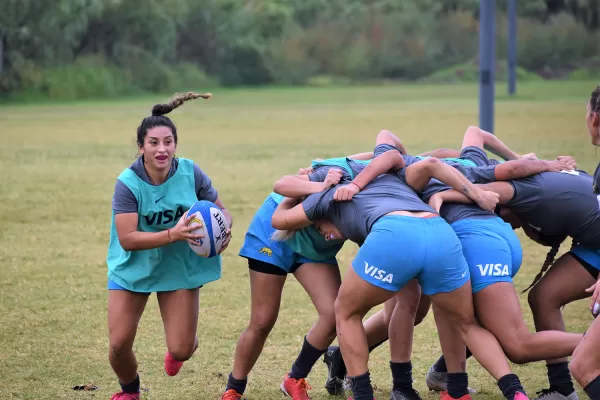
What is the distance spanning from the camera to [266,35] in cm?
4762

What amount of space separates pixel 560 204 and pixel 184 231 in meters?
1.98

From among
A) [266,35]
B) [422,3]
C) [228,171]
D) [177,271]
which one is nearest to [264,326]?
[177,271]

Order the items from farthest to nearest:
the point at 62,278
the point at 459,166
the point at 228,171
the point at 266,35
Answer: the point at 266,35 → the point at 228,171 → the point at 62,278 → the point at 459,166

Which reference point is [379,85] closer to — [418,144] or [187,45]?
[187,45]

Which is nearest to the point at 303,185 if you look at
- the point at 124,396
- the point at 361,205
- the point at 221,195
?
the point at 361,205

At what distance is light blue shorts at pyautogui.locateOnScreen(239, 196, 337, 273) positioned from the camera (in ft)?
Answer: 18.0

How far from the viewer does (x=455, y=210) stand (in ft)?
16.9

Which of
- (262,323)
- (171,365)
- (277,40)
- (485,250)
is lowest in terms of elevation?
(277,40)

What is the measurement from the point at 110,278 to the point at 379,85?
39.7m

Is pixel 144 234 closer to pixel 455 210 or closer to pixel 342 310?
pixel 342 310

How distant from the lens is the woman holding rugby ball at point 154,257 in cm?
543

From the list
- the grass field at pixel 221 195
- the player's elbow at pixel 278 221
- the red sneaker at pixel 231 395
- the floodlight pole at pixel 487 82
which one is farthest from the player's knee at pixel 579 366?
the floodlight pole at pixel 487 82

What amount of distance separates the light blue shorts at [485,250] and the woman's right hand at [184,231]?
1.36m

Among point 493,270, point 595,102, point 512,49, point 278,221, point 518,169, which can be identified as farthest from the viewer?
point 512,49
